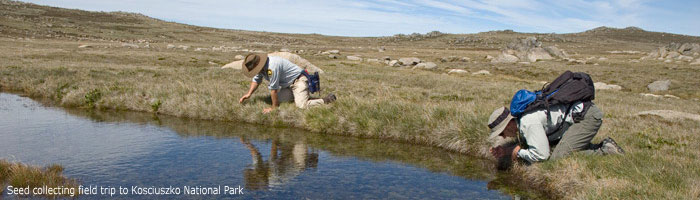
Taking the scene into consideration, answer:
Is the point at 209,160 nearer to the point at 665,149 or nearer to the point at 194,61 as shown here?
the point at 665,149

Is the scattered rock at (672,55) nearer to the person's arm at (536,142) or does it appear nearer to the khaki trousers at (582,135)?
the khaki trousers at (582,135)

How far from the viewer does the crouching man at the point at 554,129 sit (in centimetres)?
730

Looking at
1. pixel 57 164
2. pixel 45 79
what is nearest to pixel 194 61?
pixel 45 79

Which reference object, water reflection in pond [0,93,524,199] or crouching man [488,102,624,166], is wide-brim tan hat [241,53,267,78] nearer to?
water reflection in pond [0,93,524,199]

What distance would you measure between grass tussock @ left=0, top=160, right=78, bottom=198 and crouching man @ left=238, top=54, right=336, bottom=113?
5879 millimetres

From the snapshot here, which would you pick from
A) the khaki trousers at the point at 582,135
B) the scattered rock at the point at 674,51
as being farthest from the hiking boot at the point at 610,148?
the scattered rock at the point at 674,51

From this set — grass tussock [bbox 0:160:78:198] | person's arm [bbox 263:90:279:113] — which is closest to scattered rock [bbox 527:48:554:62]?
person's arm [bbox 263:90:279:113]

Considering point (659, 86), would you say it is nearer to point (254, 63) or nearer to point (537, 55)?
point (254, 63)

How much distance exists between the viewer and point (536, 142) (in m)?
7.35

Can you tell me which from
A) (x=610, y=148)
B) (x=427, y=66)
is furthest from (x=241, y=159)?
(x=427, y=66)

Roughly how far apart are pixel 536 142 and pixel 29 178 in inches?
312

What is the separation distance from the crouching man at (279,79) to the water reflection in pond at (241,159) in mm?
1136

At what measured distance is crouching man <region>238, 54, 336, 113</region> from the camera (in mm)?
12297

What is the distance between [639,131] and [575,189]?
507 centimetres
